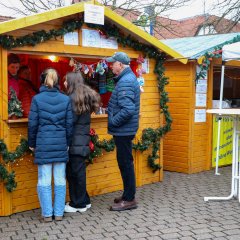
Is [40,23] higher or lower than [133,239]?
higher

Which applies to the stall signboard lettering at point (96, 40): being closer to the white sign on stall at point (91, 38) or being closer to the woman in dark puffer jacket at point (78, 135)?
the white sign on stall at point (91, 38)

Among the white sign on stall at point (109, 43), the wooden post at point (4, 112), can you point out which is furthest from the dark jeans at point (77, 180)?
the white sign on stall at point (109, 43)

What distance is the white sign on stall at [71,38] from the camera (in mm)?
5828

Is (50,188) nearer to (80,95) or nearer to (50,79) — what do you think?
(80,95)

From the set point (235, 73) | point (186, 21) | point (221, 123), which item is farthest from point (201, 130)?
point (186, 21)

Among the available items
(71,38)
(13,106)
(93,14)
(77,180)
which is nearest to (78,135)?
(77,180)

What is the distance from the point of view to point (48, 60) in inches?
309

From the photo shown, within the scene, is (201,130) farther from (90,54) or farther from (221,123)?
(90,54)

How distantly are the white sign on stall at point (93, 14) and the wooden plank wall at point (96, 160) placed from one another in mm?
398

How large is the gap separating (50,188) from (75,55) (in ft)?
6.43

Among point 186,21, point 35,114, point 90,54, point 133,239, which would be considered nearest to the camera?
point 133,239

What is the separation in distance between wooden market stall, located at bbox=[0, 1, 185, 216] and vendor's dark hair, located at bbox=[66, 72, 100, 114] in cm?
61

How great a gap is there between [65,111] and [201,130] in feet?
13.0

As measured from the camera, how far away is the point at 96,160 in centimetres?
638
